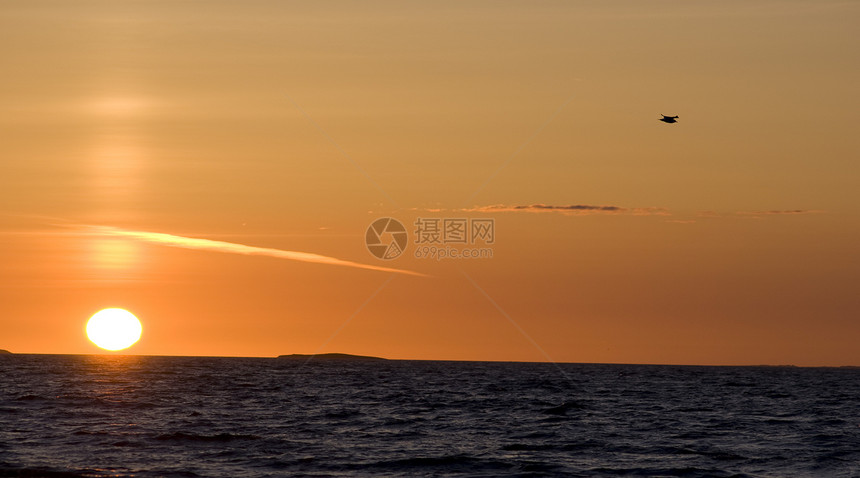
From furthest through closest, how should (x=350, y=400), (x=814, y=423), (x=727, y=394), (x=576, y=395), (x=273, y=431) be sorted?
(x=727, y=394) → (x=576, y=395) → (x=350, y=400) → (x=814, y=423) → (x=273, y=431)

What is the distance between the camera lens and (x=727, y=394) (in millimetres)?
109312

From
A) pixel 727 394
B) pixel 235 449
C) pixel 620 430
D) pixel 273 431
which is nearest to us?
pixel 235 449

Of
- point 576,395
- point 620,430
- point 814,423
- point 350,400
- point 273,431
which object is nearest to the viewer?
point 273,431

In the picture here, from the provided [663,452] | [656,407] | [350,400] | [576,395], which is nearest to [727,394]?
[576,395]

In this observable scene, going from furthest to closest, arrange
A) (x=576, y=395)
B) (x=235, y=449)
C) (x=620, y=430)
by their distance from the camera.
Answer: (x=576, y=395), (x=620, y=430), (x=235, y=449)

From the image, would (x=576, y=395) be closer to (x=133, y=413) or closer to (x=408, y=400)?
(x=408, y=400)

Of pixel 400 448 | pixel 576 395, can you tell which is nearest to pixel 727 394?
pixel 576 395

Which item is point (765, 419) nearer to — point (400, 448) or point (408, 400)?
point (408, 400)

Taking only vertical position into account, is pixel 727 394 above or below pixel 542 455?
above

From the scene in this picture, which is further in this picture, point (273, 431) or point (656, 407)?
point (656, 407)

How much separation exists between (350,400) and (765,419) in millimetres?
33749

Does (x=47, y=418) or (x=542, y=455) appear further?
(x=47, y=418)

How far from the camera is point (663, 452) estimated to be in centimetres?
4925

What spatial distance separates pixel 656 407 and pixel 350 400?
2653 centimetres
